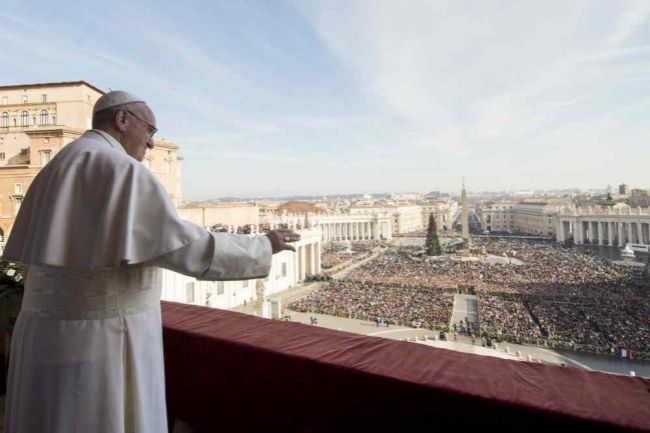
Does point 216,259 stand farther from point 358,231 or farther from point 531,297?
point 358,231

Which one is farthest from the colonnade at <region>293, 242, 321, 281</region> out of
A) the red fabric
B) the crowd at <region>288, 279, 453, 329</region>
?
the red fabric

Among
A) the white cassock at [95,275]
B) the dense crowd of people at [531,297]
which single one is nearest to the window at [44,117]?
the dense crowd of people at [531,297]

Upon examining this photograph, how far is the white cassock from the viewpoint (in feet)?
2.46

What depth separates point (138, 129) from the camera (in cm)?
95

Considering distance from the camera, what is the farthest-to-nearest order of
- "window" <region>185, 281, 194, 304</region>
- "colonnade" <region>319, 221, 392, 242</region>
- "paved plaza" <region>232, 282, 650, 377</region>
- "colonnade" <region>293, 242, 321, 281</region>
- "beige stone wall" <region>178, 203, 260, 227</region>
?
"colonnade" <region>319, 221, 392, 242</region> → "colonnade" <region>293, 242, 321, 281</region> → "beige stone wall" <region>178, 203, 260, 227</region> → "window" <region>185, 281, 194, 304</region> → "paved plaza" <region>232, 282, 650, 377</region>

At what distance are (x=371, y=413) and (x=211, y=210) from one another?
16445mm

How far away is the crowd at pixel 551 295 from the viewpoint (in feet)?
31.3

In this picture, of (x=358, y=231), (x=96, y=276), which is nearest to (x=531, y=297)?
(x=96, y=276)

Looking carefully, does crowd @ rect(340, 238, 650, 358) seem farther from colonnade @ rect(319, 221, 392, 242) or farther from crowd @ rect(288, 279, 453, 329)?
colonnade @ rect(319, 221, 392, 242)

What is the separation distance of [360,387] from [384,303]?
1240cm

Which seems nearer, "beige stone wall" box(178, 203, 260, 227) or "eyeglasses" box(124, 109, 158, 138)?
"eyeglasses" box(124, 109, 158, 138)

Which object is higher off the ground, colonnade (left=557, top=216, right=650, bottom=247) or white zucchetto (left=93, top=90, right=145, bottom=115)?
white zucchetto (left=93, top=90, right=145, bottom=115)

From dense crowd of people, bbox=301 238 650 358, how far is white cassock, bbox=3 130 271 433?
33.3 ft

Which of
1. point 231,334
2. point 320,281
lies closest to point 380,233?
point 320,281
